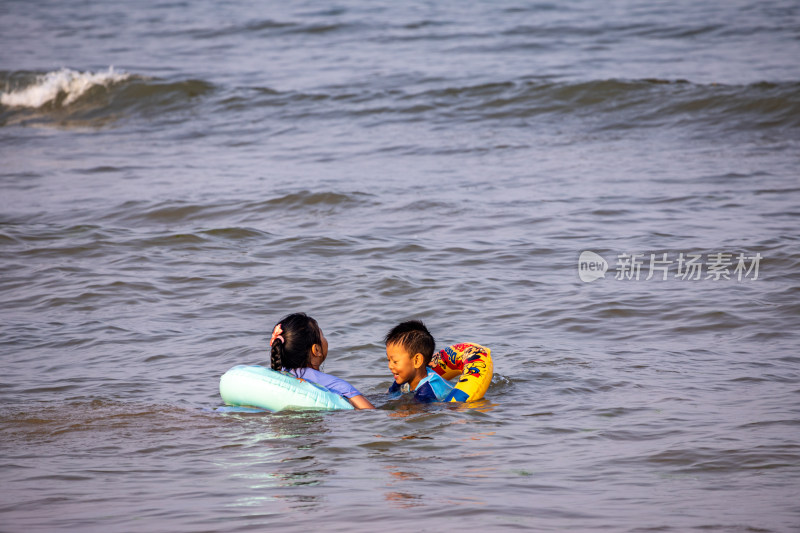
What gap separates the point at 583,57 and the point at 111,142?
9.51m

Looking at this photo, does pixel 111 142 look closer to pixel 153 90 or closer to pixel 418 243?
pixel 153 90

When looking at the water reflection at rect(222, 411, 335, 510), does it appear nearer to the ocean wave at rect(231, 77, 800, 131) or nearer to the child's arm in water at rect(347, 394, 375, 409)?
the child's arm in water at rect(347, 394, 375, 409)

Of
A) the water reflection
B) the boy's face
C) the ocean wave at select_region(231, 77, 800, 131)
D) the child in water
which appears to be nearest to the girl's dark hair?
the child in water

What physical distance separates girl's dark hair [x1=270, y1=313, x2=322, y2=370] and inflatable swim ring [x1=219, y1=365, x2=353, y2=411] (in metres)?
0.13

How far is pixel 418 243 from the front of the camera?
927cm

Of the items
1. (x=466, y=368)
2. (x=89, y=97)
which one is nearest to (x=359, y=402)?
(x=466, y=368)

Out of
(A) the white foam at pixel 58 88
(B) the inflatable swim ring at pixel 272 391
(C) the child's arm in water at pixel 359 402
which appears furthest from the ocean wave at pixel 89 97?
(C) the child's arm in water at pixel 359 402

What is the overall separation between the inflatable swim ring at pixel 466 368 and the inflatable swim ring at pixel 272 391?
31.7 inches

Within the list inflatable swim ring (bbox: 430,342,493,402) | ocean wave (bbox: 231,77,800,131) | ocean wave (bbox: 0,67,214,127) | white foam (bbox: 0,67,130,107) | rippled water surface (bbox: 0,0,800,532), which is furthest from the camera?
white foam (bbox: 0,67,130,107)

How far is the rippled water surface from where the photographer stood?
441 centimetres

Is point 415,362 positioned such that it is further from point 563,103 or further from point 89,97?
point 89,97

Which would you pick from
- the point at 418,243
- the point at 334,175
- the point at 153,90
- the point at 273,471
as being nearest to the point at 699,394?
the point at 273,471

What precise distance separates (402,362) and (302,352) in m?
0.64

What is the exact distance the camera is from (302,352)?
5.62 metres
